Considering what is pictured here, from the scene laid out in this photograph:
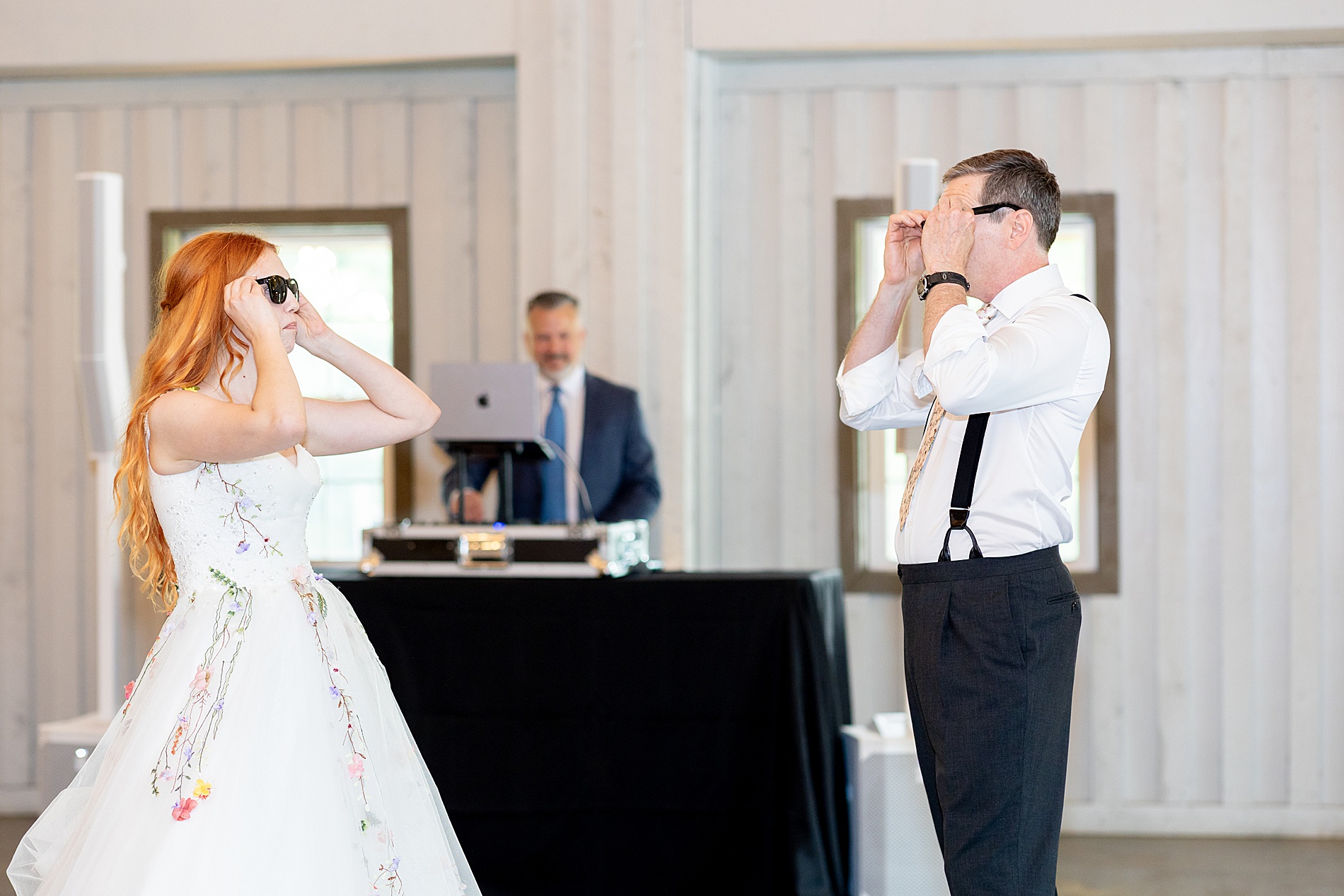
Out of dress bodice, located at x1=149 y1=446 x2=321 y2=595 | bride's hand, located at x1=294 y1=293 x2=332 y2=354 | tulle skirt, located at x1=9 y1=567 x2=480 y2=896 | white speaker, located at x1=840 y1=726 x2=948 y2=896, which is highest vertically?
bride's hand, located at x1=294 y1=293 x2=332 y2=354

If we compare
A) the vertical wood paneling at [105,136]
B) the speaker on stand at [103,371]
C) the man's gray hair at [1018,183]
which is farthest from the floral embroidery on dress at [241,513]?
the vertical wood paneling at [105,136]

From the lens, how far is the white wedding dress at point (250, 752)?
1.75m

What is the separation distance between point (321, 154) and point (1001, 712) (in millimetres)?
3686

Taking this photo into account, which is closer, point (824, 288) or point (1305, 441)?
point (1305, 441)

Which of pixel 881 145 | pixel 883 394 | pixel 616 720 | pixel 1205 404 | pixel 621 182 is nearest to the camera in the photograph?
pixel 883 394

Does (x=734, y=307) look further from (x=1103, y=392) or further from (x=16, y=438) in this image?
(x=16, y=438)

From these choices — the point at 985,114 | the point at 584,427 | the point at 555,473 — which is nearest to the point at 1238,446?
the point at 985,114

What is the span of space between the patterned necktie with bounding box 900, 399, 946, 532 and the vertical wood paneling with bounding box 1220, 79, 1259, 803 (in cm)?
269

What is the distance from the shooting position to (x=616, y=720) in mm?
3025

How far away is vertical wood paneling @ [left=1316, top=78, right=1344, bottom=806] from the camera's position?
425cm

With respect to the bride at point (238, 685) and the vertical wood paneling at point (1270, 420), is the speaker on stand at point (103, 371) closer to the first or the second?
the bride at point (238, 685)

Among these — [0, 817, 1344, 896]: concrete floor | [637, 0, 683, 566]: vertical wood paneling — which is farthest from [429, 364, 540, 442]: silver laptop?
[0, 817, 1344, 896]: concrete floor

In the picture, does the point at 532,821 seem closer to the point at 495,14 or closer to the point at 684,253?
the point at 684,253

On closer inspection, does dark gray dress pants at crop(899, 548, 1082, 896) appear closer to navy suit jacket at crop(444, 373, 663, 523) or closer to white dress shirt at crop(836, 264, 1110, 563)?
white dress shirt at crop(836, 264, 1110, 563)
